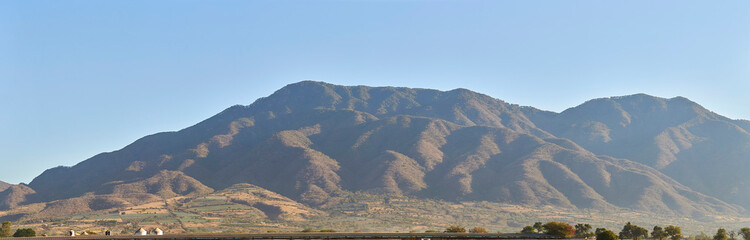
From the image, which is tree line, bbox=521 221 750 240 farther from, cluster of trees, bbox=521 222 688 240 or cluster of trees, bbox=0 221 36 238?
cluster of trees, bbox=0 221 36 238

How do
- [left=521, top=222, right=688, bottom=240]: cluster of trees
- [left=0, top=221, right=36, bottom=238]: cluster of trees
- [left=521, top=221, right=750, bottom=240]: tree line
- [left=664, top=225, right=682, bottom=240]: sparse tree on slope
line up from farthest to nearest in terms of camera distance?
[left=664, top=225, right=682, bottom=240]: sparse tree on slope → [left=0, top=221, right=36, bottom=238]: cluster of trees → [left=521, top=221, right=750, bottom=240]: tree line → [left=521, top=222, right=688, bottom=240]: cluster of trees

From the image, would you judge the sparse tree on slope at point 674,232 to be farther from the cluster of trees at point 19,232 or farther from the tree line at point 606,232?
the cluster of trees at point 19,232

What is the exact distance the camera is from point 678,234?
156 metres

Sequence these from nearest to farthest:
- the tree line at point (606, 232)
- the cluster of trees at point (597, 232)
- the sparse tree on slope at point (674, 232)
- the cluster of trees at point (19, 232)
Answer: the cluster of trees at point (597, 232)
the tree line at point (606, 232)
the cluster of trees at point (19, 232)
the sparse tree on slope at point (674, 232)

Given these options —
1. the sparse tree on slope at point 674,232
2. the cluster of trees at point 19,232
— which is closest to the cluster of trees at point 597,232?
the sparse tree on slope at point 674,232

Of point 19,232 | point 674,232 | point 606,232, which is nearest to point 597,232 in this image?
point 674,232

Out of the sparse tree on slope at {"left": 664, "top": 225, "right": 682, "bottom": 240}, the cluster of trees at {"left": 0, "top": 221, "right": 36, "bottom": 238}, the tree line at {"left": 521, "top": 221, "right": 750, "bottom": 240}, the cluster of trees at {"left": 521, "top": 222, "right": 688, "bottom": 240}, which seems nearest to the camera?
the cluster of trees at {"left": 521, "top": 222, "right": 688, "bottom": 240}

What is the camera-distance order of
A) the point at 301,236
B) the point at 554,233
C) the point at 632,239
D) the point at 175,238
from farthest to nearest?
the point at 632,239
the point at 554,233
the point at 301,236
the point at 175,238

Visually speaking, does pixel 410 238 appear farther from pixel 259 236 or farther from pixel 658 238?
pixel 658 238

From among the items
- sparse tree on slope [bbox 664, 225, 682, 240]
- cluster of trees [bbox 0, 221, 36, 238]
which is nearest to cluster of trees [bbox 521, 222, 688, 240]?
sparse tree on slope [bbox 664, 225, 682, 240]

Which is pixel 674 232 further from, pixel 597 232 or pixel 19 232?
pixel 19 232

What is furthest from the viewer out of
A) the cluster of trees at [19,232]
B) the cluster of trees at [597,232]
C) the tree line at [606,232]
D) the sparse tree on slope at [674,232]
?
the sparse tree on slope at [674,232]

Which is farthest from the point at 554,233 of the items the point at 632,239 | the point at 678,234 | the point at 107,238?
the point at 107,238

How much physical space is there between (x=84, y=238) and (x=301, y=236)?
37.5 m
